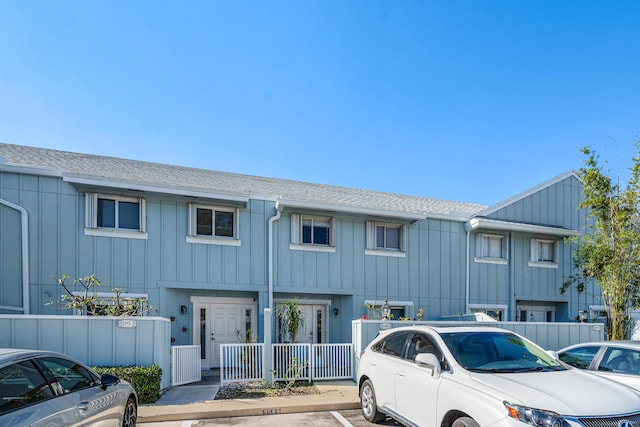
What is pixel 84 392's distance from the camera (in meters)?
4.28

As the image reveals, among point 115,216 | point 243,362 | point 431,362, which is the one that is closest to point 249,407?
point 243,362

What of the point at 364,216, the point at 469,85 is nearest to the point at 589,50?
the point at 469,85

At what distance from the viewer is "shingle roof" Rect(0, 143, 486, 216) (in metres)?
10.8

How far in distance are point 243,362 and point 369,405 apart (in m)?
3.55

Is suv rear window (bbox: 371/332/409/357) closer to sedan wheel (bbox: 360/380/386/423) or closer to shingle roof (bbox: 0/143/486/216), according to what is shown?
sedan wheel (bbox: 360/380/386/423)

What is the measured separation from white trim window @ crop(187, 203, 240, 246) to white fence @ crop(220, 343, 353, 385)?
10.4 feet

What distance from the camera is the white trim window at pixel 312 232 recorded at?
473 inches

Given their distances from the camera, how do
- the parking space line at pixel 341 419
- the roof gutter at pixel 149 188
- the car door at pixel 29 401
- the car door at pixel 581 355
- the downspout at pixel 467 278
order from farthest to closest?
the downspout at pixel 467 278 < the roof gutter at pixel 149 188 < the parking space line at pixel 341 419 < the car door at pixel 581 355 < the car door at pixel 29 401

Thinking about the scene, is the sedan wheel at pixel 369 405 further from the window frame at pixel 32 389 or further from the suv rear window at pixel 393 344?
the window frame at pixel 32 389

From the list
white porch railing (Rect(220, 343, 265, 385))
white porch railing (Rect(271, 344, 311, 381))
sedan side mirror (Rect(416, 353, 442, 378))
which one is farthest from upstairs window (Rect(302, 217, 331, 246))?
sedan side mirror (Rect(416, 353, 442, 378))

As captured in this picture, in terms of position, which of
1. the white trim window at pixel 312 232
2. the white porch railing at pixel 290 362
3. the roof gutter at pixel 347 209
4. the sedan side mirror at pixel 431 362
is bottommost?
the white porch railing at pixel 290 362

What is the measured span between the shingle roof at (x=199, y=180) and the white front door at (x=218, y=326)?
342 cm

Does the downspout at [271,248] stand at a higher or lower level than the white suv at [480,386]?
higher

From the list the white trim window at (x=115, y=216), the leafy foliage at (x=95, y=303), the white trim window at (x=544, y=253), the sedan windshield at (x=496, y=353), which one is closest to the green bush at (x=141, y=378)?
the leafy foliage at (x=95, y=303)
